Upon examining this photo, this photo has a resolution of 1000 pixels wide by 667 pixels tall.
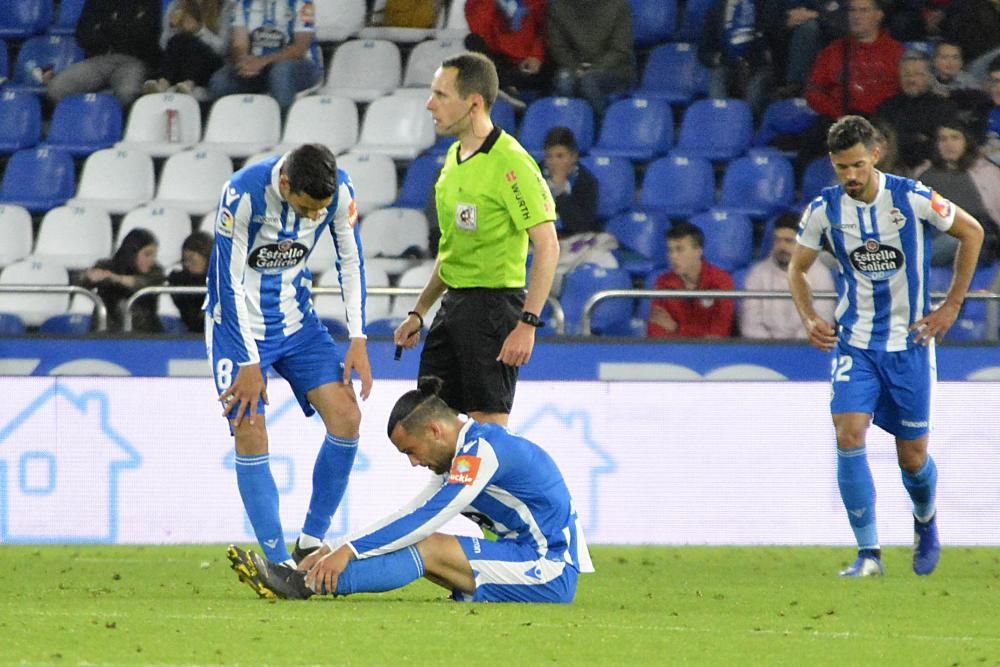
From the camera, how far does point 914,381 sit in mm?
7594

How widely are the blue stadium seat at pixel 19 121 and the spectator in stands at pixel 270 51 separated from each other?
1.25 meters

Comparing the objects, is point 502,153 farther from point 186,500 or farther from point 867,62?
point 867,62

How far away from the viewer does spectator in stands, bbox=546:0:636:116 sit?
1216 centimetres

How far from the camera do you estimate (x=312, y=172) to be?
6.06 m

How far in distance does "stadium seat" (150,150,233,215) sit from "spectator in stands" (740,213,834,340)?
3.68m

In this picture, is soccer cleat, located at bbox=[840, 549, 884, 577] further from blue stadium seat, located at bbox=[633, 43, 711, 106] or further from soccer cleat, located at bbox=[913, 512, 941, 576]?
blue stadium seat, located at bbox=[633, 43, 711, 106]

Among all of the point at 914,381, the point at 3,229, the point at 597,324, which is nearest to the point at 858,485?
the point at 914,381

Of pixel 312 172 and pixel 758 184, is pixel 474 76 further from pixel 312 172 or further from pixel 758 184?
pixel 758 184

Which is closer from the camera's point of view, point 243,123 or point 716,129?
point 716,129

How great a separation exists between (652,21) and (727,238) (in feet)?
7.18

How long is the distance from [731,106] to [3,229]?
4918 millimetres

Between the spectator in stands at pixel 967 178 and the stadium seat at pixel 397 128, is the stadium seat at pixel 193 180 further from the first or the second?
the spectator in stands at pixel 967 178

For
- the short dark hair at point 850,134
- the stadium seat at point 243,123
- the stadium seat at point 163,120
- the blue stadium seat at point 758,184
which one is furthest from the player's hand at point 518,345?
the stadium seat at point 163,120

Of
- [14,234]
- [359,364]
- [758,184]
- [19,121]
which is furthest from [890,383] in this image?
[19,121]
